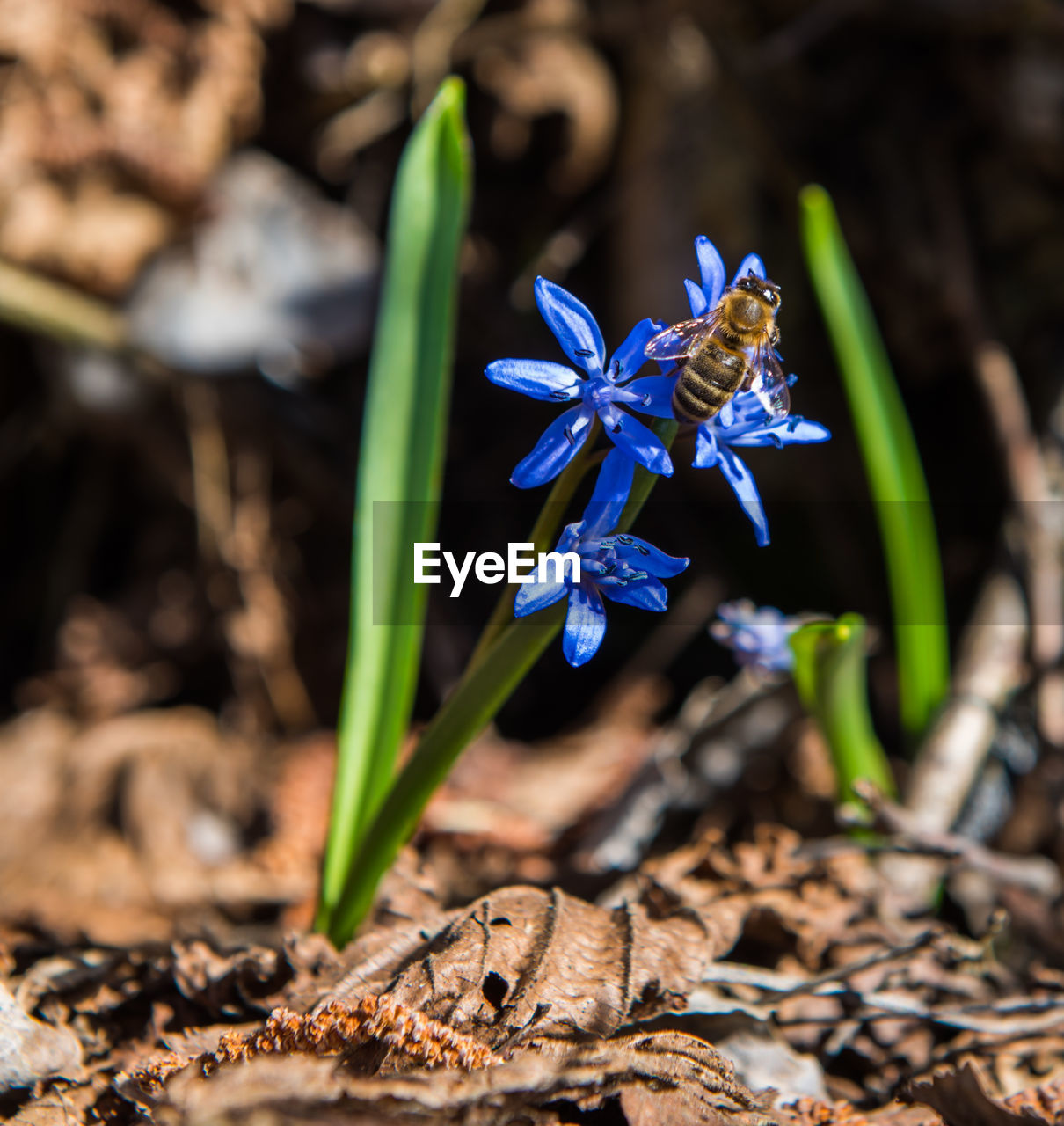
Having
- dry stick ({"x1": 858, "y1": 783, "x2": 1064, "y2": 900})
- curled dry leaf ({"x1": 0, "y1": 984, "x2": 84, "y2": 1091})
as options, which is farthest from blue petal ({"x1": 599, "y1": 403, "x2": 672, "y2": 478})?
curled dry leaf ({"x1": 0, "y1": 984, "x2": 84, "y2": 1091})

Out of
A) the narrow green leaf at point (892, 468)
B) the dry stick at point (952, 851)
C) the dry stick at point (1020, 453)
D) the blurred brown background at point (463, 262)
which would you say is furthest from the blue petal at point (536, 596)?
the blurred brown background at point (463, 262)

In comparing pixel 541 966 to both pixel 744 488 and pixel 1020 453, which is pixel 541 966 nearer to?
pixel 744 488

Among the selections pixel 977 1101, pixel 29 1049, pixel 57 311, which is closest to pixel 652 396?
pixel 977 1101

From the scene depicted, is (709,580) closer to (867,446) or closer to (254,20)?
(867,446)

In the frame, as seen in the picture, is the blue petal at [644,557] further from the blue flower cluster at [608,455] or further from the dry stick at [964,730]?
the dry stick at [964,730]

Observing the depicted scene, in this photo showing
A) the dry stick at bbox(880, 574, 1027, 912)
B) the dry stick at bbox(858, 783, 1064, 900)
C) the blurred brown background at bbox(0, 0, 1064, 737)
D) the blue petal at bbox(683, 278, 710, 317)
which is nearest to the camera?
the blue petal at bbox(683, 278, 710, 317)

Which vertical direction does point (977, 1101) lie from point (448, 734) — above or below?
below

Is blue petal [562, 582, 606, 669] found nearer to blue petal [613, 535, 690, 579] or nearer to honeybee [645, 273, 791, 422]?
blue petal [613, 535, 690, 579]
